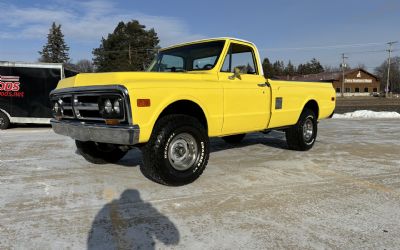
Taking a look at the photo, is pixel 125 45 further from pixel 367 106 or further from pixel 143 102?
pixel 143 102

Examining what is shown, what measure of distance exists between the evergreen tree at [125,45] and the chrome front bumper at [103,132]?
47018 mm

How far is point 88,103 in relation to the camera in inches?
197

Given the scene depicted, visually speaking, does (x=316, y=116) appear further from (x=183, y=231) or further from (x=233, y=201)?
(x=183, y=231)

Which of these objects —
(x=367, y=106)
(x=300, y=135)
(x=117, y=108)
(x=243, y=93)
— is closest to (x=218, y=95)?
(x=243, y=93)

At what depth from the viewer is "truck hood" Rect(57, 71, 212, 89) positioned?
4746 millimetres

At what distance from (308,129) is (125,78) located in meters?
4.87

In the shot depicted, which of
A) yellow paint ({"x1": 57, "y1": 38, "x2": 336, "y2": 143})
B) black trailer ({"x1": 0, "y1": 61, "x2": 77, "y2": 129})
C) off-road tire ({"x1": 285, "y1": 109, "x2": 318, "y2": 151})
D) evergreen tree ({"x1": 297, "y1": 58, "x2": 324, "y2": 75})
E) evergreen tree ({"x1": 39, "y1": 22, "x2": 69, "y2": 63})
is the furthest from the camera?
evergreen tree ({"x1": 297, "y1": 58, "x2": 324, "y2": 75})

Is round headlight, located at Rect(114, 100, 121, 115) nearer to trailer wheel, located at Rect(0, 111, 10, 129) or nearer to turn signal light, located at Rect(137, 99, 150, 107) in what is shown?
turn signal light, located at Rect(137, 99, 150, 107)

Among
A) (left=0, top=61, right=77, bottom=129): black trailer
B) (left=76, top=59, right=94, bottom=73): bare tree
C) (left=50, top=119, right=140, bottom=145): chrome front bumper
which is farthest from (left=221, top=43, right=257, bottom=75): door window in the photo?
(left=76, top=59, right=94, bottom=73): bare tree

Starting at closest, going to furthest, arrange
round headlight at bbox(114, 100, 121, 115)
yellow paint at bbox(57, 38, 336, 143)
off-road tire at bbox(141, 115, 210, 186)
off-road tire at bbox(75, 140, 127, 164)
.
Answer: round headlight at bbox(114, 100, 121, 115), yellow paint at bbox(57, 38, 336, 143), off-road tire at bbox(141, 115, 210, 186), off-road tire at bbox(75, 140, 127, 164)

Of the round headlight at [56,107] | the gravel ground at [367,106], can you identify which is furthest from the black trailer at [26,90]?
the gravel ground at [367,106]

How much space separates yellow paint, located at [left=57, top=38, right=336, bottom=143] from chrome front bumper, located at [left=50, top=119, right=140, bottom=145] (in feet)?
0.50

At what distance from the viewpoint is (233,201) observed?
463 centimetres

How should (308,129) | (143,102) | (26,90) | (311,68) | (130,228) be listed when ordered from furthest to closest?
(311,68) → (26,90) → (308,129) → (143,102) → (130,228)
